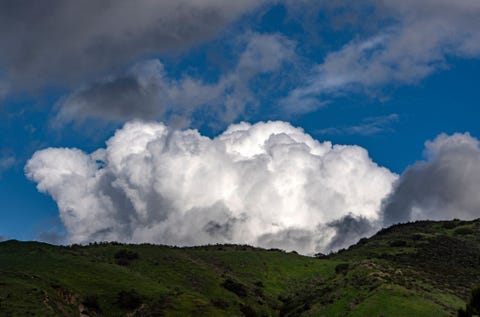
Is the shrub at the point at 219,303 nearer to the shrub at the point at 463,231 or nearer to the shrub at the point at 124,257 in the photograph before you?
the shrub at the point at 124,257

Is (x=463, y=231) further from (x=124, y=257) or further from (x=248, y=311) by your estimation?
(x=124, y=257)

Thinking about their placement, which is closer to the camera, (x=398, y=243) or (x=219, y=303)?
(x=219, y=303)

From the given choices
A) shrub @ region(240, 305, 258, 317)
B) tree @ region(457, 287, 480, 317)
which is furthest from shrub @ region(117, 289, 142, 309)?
tree @ region(457, 287, 480, 317)

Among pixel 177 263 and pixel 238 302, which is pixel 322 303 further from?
pixel 177 263

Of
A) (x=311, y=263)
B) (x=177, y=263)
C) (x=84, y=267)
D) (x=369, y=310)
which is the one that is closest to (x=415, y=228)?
(x=311, y=263)

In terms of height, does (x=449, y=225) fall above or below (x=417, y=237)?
above

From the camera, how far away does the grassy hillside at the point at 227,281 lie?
7688 centimetres

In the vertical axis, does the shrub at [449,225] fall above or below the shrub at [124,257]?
above

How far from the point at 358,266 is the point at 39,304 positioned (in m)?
64.1

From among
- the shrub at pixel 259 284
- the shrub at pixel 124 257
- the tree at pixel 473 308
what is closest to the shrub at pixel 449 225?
the shrub at pixel 259 284

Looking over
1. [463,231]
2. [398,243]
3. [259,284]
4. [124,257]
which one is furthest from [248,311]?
[463,231]

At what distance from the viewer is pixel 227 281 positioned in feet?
348

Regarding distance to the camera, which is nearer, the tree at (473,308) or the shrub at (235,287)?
the tree at (473,308)

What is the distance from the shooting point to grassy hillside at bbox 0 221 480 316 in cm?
7688
